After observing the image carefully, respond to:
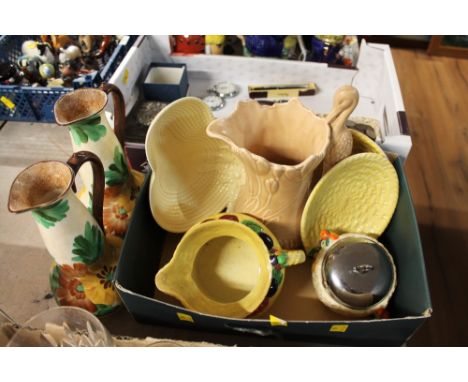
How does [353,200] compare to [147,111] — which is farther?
[147,111]

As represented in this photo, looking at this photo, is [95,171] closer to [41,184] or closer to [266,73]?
[41,184]

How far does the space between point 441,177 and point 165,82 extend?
84 centimetres

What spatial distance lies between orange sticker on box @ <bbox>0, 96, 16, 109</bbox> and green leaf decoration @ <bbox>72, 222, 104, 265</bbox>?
2.50 feet

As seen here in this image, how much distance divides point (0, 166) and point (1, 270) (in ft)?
1.15

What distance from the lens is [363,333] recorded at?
18.1 inches

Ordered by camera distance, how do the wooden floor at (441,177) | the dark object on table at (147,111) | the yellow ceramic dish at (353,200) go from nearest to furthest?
the yellow ceramic dish at (353,200), the wooden floor at (441,177), the dark object on table at (147,111)

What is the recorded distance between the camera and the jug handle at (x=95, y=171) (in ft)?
1.45

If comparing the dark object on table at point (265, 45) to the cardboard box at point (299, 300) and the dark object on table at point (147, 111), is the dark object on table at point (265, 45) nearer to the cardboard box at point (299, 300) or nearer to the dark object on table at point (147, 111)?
the dark object on table at point (147, 111)


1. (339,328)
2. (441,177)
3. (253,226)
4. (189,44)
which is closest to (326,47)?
(189,44)

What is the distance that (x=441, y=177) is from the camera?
3.55 feet

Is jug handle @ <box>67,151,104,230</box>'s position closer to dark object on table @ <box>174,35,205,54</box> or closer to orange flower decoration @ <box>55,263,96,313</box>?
orange flower decoration @ <box>55,263,96,313</box>

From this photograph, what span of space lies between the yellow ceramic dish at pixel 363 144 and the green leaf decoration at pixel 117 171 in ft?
1.19

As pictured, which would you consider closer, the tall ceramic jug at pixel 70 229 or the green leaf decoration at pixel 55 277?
the tall ceramic jug at pixel 70 229

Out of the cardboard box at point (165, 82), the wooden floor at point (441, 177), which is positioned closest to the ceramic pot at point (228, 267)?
the wooden floor at point (441, 177)
